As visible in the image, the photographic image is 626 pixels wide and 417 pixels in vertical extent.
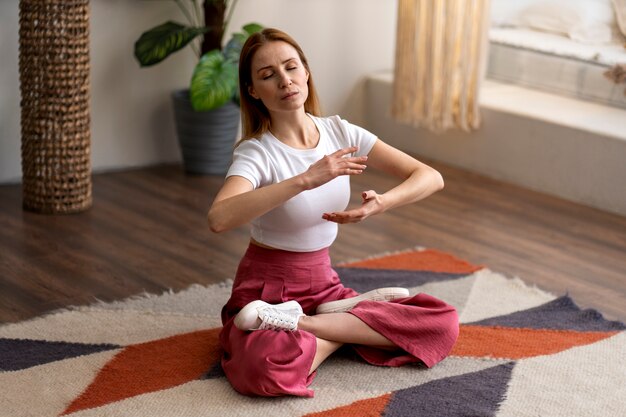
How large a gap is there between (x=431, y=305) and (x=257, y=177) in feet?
1.58

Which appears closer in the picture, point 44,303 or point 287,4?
point 44,303

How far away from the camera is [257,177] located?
6.98 ft

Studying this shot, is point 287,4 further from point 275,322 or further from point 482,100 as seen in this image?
point 275,322

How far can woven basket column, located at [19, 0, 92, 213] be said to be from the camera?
127 inches

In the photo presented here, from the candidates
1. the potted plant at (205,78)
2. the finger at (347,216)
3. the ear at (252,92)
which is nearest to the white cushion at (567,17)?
the potted plant at (205,78)

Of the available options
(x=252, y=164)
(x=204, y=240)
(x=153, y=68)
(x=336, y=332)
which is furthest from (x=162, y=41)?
(x=336, y=332)

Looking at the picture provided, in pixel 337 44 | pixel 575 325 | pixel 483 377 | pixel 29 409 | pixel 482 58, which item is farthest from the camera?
pixel 337 44

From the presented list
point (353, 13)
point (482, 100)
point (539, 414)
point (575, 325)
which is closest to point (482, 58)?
point (482, 100)

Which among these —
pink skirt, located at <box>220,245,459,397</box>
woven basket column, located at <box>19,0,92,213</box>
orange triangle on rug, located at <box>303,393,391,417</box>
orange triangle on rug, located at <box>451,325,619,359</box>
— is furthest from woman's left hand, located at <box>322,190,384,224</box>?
woven basket column, located at <box>19,0,92,213</box>

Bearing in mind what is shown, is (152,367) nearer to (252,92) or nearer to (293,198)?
(293,198)

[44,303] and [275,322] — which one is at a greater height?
[275,322]

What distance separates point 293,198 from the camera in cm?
214

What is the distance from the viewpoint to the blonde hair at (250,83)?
2.16 metres

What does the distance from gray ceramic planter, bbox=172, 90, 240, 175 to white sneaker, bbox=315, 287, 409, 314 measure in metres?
1.68
